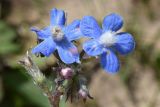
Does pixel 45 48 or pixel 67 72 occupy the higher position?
pixel 45 48

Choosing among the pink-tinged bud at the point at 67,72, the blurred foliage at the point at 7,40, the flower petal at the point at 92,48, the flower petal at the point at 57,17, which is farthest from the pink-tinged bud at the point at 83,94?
the blurred foliage at the point at 7,40

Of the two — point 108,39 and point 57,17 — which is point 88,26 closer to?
point 108,39

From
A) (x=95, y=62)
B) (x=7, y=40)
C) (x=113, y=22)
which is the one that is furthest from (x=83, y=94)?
(x=7, y=40)

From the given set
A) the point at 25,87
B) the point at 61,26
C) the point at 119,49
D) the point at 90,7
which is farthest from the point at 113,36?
the point at 90,7

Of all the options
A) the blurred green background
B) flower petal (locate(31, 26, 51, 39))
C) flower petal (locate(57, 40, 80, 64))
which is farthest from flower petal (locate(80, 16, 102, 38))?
the blurred green background

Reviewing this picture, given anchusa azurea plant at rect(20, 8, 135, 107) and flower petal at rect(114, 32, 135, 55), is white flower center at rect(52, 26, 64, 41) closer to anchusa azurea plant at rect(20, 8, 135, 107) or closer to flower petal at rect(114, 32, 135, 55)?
anchusa azurea plant at rect(20, 8, 135, 107)

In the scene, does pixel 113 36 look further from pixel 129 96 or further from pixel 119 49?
pixel 129 96

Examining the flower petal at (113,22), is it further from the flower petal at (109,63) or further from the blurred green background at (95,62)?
the blurred green background at (95,62)
